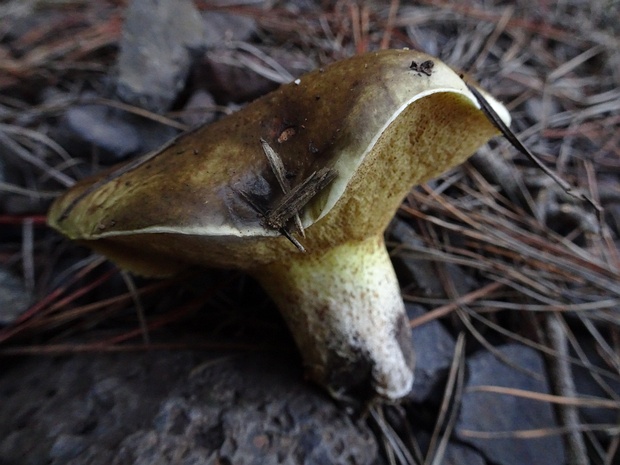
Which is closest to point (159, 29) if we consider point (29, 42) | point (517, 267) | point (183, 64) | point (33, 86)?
point (183, 64)

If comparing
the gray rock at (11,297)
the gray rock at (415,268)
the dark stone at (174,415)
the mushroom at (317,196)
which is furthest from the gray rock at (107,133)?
the gray rock at (415,268)

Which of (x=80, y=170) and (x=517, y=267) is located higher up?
(x=80, y=170)

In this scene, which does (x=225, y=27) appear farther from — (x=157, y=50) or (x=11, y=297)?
(x=11, y=297)

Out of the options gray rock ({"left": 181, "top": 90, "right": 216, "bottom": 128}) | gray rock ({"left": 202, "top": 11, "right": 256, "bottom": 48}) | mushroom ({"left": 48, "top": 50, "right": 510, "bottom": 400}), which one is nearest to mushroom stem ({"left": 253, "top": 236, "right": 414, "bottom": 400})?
mushroom ({"left": 48, "top": 50, "right": 510, "bottom": 400})

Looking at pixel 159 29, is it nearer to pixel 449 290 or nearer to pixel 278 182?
pixel 278 182

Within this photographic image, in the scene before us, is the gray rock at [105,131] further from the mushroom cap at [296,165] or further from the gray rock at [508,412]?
the gray rock at [508,412]
